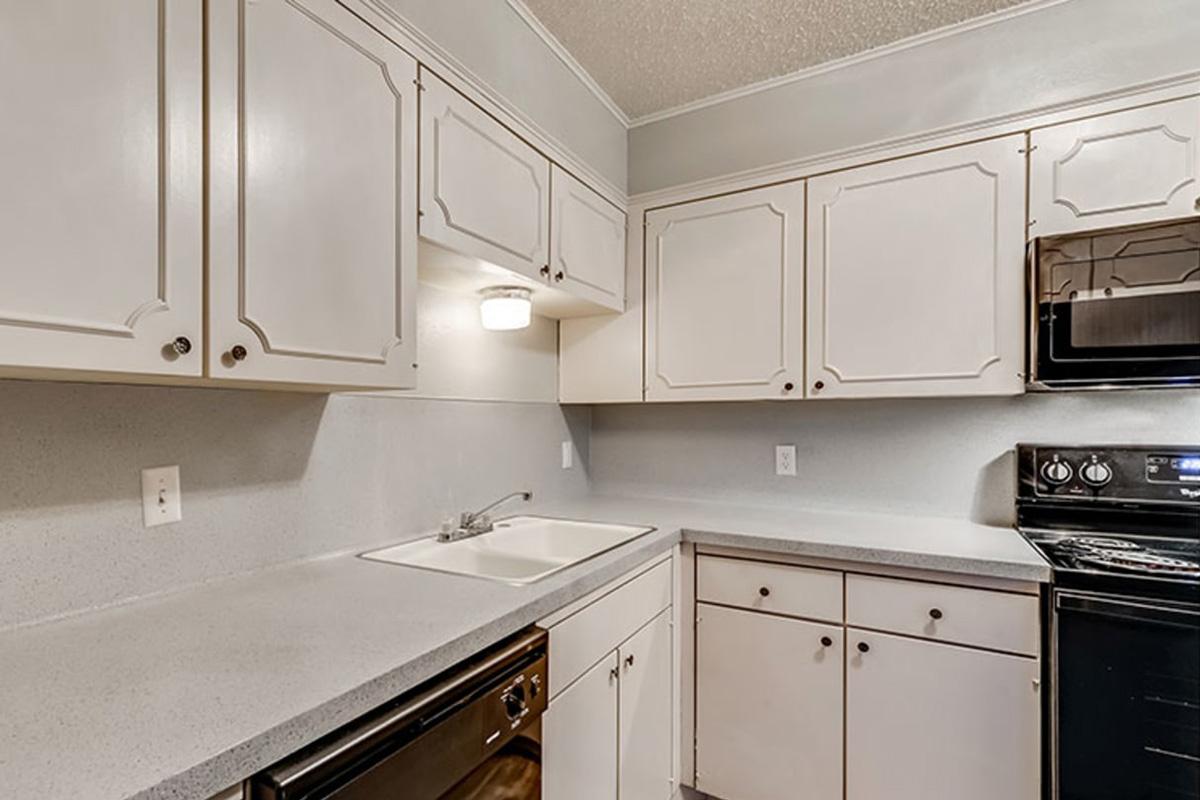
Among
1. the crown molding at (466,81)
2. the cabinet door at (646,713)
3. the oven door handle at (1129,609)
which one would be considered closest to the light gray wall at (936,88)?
the crown molding at (466,81)

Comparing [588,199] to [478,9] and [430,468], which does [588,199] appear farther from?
[430,468]

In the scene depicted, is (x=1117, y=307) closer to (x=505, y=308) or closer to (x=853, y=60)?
(x=853, y=60)

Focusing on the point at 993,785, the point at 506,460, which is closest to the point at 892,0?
the point at 506,460

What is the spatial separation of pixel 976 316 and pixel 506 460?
1.58 metres

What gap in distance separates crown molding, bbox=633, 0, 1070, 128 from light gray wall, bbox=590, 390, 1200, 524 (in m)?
1.17

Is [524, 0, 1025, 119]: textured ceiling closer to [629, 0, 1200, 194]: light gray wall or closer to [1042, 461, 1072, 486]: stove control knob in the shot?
[629, 0, 1200, 194]: light gray wall

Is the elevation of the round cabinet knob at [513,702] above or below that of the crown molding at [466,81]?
below

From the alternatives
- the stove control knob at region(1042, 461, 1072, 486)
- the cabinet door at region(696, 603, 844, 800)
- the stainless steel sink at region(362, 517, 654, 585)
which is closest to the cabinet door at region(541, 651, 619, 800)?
the stainless steel sink at region(362, 517, 654, 585)

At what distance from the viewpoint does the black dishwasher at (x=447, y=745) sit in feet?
2.39

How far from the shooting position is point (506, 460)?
210cm

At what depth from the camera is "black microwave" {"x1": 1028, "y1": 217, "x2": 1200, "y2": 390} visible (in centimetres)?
147

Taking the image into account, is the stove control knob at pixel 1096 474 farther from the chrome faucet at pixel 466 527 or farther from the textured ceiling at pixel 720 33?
the chrome faucet at pixel 466 527

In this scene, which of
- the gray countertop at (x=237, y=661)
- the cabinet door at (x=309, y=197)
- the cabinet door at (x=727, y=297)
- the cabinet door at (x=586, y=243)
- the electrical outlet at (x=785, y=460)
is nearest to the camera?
the gray countertop at (x=237, y=661)

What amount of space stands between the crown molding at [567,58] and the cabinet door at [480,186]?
406 millimetres
